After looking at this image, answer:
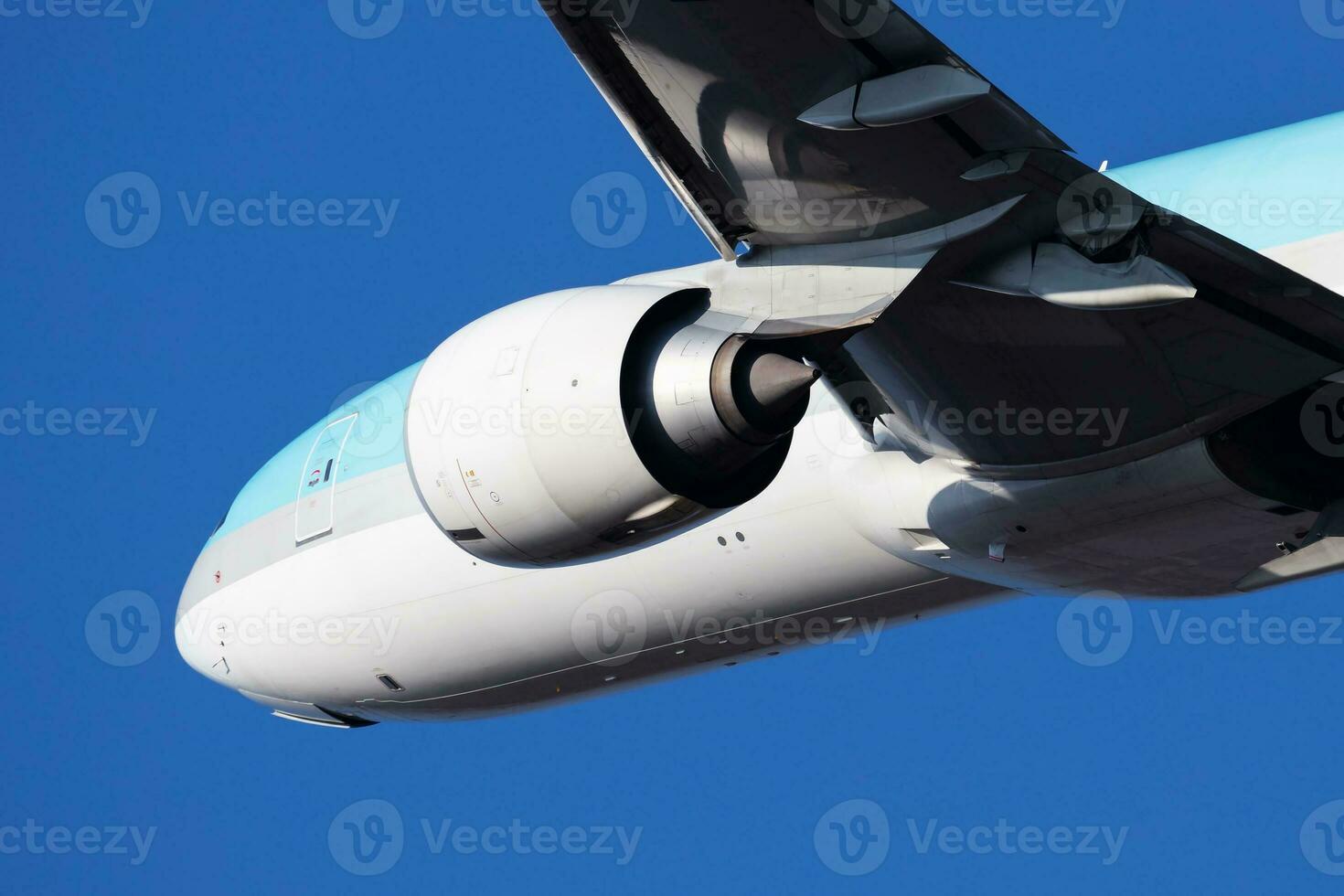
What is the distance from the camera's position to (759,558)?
14.5 meters

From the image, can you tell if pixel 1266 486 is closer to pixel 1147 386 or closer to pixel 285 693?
pixel 1147 386

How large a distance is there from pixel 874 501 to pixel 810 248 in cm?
281

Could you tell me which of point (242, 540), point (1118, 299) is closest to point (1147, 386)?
point (1118, 299)

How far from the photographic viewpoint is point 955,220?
1038cm
